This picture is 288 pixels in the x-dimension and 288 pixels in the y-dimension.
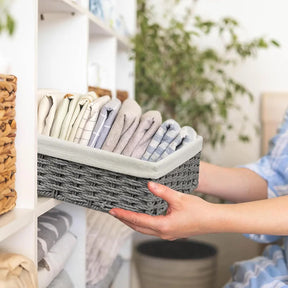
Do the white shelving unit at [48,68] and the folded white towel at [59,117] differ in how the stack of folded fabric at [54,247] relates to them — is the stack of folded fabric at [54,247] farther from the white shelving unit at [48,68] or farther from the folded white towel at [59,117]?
the folded white towel at [59,117]

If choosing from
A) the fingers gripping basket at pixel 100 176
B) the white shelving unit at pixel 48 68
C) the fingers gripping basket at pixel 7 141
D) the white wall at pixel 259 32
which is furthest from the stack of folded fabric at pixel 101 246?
the white wall at pixel 259 32

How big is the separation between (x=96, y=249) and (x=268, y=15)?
4.58 feet

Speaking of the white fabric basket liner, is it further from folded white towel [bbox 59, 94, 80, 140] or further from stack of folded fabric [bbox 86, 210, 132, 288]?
stack of folded fabric [bbox 86, 210, 132, 288]

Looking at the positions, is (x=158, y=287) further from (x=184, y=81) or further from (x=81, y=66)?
(x=81, y=66)

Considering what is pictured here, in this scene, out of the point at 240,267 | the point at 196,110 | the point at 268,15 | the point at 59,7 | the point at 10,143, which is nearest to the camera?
the point at 10,143

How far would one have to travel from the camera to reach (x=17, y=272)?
85 centimetres

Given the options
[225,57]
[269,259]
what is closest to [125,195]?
[269,259]

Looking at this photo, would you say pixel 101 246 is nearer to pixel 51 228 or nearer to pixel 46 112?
pixel 51 228

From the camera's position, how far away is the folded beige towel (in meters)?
0.81

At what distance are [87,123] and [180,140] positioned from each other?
19 centimetres

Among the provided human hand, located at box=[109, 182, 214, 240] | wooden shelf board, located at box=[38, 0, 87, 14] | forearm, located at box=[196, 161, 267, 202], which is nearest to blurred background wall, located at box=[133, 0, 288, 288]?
forearm, located at box=[196, 161, 267, 202]

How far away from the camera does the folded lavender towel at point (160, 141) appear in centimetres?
96

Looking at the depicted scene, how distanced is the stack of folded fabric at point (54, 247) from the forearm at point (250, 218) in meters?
0.36

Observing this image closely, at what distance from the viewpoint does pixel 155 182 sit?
0.90 meters
